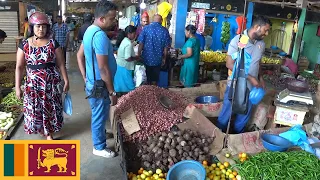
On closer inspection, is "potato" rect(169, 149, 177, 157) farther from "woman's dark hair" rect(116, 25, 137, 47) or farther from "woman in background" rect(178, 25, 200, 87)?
"woman in background" rect(178, 25, 200, 87)

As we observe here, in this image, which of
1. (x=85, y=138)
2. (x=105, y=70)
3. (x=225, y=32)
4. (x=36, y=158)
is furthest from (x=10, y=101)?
(x=225, y=32)

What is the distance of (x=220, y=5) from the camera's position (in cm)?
933

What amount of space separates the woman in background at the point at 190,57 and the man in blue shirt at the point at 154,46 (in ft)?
2.29

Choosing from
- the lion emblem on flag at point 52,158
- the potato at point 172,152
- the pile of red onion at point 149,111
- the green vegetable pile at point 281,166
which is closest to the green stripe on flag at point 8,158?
the lion emblem on flag at point 52,158

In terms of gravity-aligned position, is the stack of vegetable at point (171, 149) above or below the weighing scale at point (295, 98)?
below

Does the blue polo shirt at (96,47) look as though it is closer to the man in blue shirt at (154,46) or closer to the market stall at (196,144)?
the market stall at (196,144)

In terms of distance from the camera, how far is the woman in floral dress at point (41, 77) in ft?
11.0

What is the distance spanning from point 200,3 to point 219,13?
3.07 ft

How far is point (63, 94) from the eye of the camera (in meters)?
3.82

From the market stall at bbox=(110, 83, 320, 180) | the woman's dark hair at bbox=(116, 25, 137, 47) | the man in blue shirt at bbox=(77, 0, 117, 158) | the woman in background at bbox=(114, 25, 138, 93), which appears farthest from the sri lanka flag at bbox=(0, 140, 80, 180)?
the woman's dark hair at bbox=(116, 25, 137, 47)

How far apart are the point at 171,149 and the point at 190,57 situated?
332 cm

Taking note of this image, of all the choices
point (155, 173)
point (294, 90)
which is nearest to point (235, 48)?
point (294, 90)

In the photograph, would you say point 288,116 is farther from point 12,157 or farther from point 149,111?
point 12,157

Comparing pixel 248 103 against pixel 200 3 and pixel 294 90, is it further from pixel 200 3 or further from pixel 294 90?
pixel 200 3
